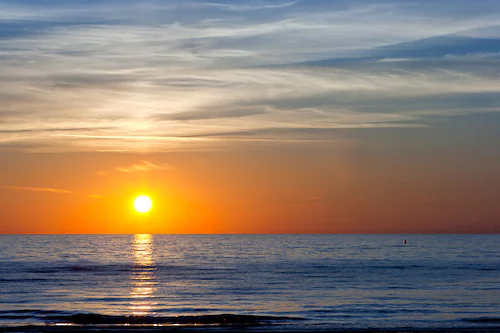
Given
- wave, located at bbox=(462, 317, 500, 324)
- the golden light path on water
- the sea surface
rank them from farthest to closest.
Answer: the golden light path on water, wave, located at bbox=(462, 317, 500, 324), the sea surface

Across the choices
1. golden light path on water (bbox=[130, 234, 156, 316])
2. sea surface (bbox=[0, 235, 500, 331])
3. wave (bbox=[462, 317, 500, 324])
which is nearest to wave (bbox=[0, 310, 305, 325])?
sea surface (bbox=[0, 235, 500, 331])

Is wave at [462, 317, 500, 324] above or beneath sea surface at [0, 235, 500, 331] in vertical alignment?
beneath

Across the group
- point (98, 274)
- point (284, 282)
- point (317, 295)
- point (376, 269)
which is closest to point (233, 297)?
point (317, 295)

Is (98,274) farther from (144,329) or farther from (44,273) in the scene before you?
(144,329)

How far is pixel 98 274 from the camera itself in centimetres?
9338

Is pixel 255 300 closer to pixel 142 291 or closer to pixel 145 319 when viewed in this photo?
pixel 142 291

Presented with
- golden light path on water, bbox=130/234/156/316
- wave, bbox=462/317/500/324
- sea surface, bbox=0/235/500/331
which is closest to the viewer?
sea surface, bbox=0/235/500/331

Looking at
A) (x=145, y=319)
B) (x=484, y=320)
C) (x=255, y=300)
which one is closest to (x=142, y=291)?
(x=255, y=300)

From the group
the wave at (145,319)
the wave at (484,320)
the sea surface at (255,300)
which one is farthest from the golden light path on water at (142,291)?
the wave at (484,320)

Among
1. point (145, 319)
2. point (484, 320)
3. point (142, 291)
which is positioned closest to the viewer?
point (484, 320)

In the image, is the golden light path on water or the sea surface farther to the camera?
the golden light path on water

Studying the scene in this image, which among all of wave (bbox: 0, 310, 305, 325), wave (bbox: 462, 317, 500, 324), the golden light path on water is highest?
the golden light path on water

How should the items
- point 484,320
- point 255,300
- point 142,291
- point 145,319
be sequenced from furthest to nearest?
1. point 142,291
2. point 255,300
3. point 145,319
4. point 484,320

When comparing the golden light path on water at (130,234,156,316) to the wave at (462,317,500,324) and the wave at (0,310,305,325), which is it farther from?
the wave at (462,317,500,324)
